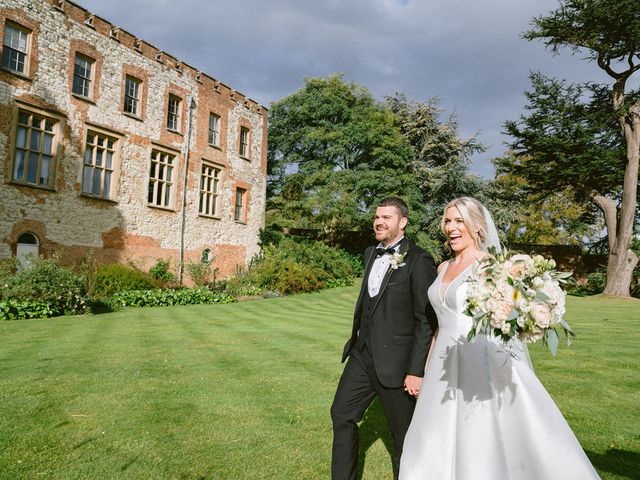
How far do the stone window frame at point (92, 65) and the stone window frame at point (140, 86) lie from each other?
1.05 m

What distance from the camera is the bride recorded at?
8.28 ft

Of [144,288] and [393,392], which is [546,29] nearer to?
[144,288]

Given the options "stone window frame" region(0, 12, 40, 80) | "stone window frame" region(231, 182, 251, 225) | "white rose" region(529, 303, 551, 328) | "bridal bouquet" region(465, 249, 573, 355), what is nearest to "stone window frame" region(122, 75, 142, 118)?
"stone window frame" region(0, 12, 40, 80)

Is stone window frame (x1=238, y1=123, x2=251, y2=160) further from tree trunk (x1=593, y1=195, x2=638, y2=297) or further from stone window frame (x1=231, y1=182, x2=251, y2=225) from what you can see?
tree trunk (x1=593, y1=195, x2=638, y2=297)

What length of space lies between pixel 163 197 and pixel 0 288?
8877mm

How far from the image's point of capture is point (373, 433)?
14.3 ft

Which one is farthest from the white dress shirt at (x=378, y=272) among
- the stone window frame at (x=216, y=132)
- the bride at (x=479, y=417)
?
the stone window frame at (x=216, y=132)

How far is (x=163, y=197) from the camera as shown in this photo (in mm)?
19422

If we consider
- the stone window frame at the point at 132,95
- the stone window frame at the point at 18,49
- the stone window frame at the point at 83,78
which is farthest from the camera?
the stone window frame at the point at 132,95

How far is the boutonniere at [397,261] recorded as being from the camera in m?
3.01

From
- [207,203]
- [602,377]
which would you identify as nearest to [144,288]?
[207,203]

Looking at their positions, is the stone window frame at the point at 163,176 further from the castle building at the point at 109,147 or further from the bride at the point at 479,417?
the bride at the point at 479,417

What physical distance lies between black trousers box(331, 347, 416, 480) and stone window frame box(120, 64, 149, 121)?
17.8 meters

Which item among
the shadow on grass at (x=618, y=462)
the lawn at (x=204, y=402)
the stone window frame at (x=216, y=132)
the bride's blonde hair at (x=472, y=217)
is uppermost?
the stone window frame at (x=216, y=132)
